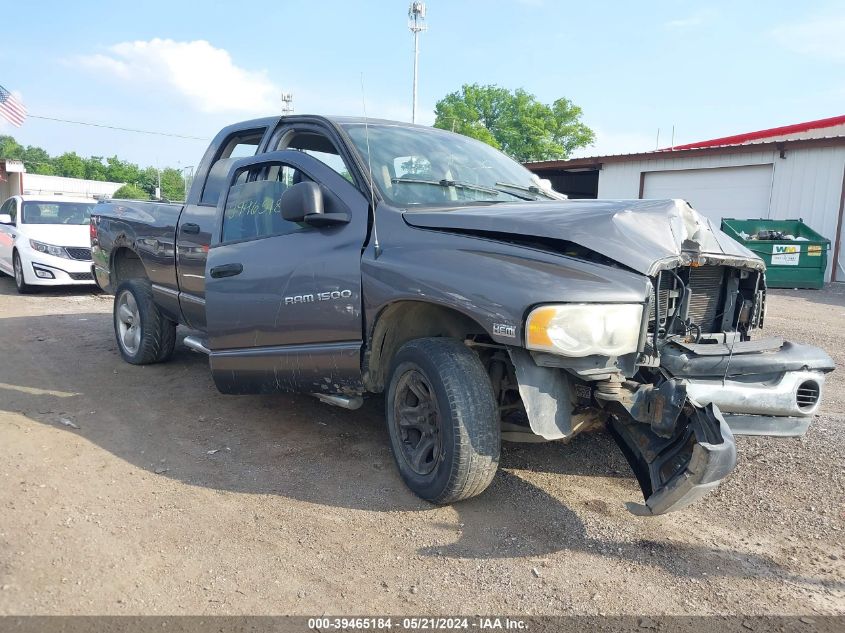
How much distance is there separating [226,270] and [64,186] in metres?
60.4

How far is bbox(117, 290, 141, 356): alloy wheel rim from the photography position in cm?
612

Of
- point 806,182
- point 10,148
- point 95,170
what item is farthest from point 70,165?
point 806,182

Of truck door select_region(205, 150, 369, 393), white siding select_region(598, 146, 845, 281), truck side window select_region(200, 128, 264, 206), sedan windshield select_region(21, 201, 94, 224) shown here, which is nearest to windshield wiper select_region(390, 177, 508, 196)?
truck door select_region(205, 150, 369, 393)

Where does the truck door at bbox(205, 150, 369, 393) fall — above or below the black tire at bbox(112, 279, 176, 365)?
above

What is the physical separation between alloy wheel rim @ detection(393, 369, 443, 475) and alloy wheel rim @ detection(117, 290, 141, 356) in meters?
3.60

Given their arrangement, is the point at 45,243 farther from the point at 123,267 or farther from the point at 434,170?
the point at 434,170

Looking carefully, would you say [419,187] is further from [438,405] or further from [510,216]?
[438,405]

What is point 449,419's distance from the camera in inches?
119

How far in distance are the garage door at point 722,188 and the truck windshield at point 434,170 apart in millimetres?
14597

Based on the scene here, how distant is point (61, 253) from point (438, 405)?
375 inches

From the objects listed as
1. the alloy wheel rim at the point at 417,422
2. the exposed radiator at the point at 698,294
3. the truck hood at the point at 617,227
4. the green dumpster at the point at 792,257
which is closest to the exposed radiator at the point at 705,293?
the exposed radiator at the point at 698,294

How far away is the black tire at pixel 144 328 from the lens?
594 centimetres

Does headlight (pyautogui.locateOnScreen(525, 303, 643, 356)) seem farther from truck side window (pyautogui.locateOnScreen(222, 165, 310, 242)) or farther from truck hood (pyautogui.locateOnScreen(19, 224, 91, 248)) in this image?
truck hood (pyautogui.locateOnScreen(19, 224, 91, 248))

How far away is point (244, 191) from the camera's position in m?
4.32
